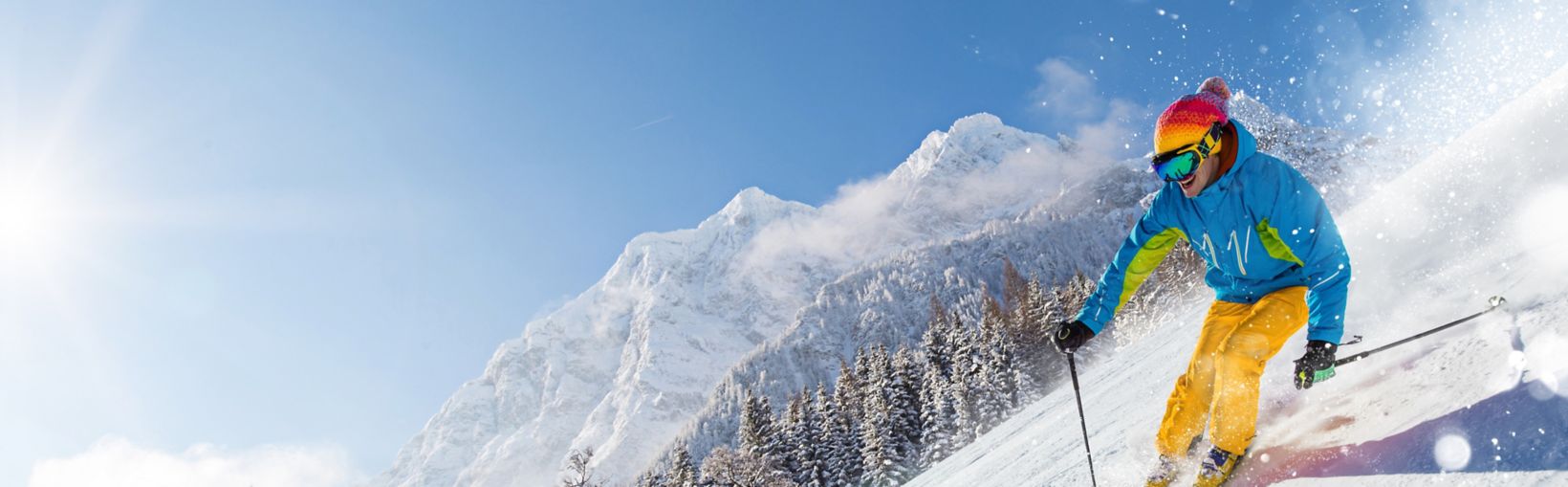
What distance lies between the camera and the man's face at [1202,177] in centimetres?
383

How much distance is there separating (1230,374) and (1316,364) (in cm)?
33

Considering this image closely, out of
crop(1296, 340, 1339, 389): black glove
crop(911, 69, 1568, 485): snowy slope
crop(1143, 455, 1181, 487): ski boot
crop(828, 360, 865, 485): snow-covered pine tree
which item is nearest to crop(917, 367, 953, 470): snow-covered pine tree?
crop(828, 360, 865, 485): snow-covered pine tree

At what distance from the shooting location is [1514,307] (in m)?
3.49

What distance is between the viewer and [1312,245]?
3574 millimetres

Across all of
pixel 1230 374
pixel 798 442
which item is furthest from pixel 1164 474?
pixel 798 442

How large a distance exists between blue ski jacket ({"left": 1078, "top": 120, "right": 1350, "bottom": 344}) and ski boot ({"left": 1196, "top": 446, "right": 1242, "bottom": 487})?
2.13 feet

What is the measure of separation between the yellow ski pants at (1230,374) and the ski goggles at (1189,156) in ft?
2.36

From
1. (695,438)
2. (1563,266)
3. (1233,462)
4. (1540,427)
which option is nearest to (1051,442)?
(1233,462)

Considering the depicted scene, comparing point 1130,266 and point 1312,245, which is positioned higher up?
point 1130,266

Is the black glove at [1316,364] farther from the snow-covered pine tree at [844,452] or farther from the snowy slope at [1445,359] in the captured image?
the snow-covered pine tree at [844,452]

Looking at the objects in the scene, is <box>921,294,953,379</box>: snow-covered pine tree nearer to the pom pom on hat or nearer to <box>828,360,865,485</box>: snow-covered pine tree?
<box>828,360,865,485</box>: snow-covered pine tree

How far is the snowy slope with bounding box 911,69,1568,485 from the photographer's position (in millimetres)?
2773

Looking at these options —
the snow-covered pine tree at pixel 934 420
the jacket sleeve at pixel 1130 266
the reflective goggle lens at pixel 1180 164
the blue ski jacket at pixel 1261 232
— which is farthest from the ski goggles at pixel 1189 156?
the snow-covered pine tree at pixel 934 420

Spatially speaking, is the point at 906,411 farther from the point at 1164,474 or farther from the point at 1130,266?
the point at 1164,474
